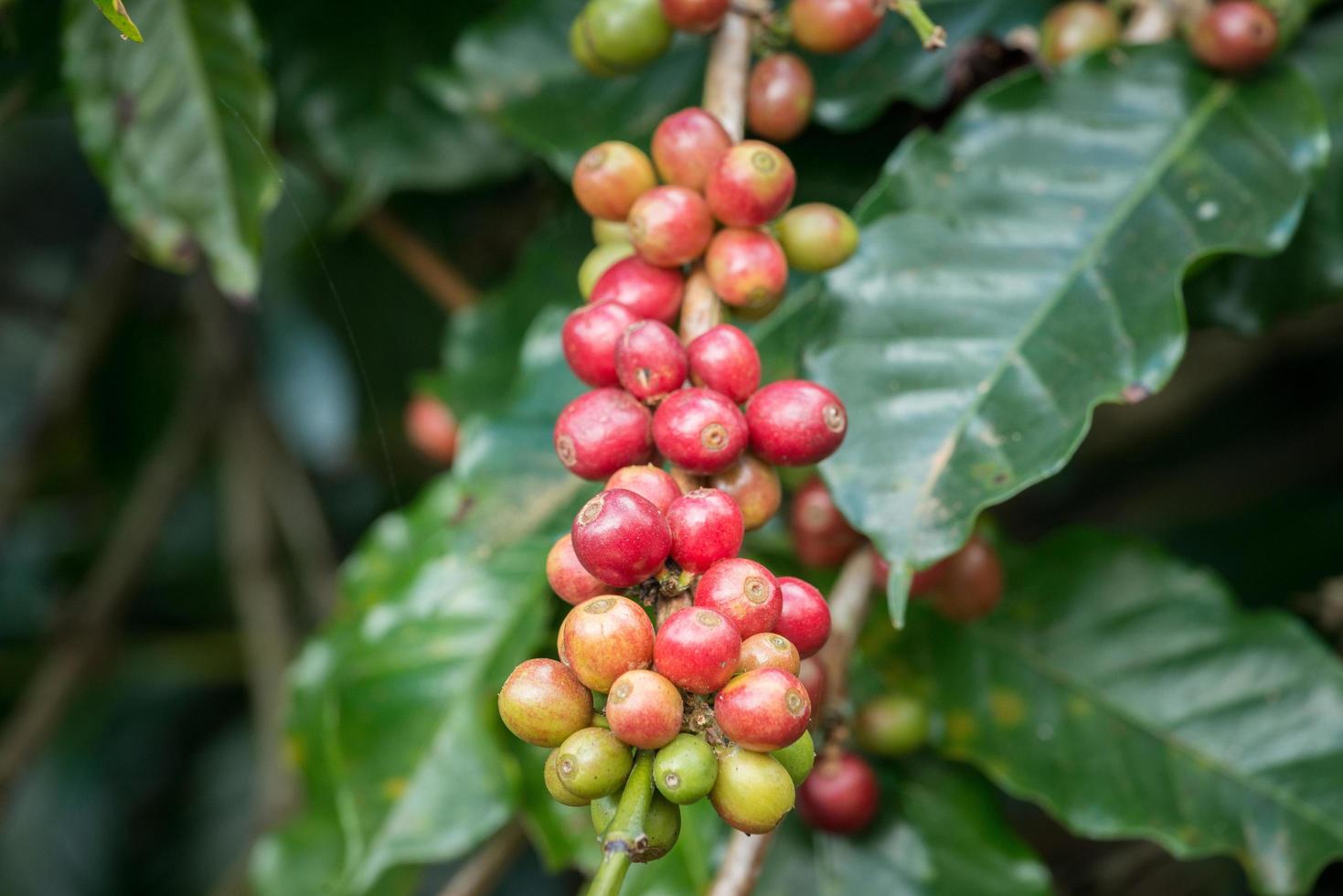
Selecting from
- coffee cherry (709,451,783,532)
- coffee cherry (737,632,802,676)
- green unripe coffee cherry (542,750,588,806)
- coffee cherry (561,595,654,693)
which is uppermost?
coffee cherry (561,595,654,693)

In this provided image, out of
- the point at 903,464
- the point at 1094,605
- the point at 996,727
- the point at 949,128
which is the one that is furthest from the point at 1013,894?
the point at 949,128

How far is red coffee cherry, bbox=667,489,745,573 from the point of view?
62cm

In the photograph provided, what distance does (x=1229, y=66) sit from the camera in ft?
3.50

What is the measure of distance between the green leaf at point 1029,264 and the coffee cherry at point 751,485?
12 cm

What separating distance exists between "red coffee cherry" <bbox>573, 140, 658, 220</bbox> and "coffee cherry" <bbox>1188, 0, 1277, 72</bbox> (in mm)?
578

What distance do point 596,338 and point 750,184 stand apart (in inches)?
5.7

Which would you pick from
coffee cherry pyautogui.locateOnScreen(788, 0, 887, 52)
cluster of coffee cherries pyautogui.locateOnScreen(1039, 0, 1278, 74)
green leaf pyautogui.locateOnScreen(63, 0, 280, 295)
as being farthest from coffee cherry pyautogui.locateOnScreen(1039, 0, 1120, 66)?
green leaf pyautogui.locateOnScreen(63, 0, 280, 295)

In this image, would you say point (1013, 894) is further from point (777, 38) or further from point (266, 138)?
point (266, 138)

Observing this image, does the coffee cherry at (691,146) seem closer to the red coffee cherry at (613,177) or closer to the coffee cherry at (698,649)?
the red coffee cherry at (613,177)

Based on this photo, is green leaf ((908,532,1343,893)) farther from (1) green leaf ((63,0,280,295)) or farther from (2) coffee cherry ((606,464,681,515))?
(1) green leaf ((63,0,280,295))

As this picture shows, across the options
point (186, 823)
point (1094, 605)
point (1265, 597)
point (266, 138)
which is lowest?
point (186, 823)

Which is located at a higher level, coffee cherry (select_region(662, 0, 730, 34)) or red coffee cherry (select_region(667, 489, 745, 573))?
coffee cherry (select_region(662, 0, 730, 34))

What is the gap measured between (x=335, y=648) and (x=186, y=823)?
111cm

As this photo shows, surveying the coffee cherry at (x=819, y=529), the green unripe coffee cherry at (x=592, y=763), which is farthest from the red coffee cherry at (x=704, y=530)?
the coffee cherry at (x=819, y=529)
